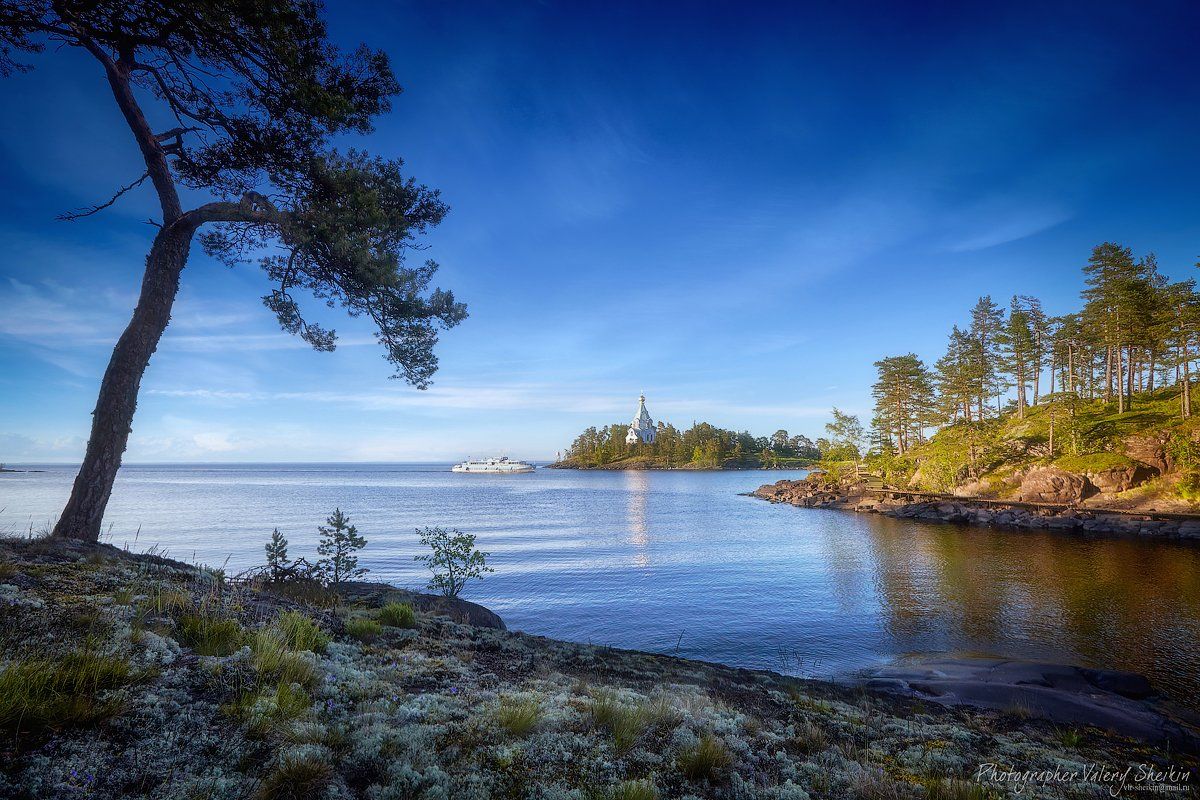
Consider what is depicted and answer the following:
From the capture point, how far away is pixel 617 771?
4680 millimetres

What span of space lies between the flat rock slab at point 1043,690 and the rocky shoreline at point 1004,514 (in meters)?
34.5

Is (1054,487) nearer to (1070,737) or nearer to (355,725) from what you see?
(1070,737)

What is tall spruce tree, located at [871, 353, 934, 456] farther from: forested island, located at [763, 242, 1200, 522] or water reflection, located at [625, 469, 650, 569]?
water reflection, located at [625, 469, 650, 569]

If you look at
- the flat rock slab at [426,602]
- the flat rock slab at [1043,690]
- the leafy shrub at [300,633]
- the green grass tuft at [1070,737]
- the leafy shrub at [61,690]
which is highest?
the leafy shrub at [61,690]

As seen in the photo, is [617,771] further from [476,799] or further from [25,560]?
[25,560]

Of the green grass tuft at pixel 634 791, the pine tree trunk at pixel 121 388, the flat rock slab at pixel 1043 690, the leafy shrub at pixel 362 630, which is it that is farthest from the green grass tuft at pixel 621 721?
the pine tree trunk at pixel 121 388

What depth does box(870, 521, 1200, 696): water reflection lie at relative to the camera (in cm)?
1555

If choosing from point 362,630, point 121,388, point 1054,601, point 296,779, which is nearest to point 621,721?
point 296,779

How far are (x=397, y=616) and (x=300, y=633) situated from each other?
11.3 ft

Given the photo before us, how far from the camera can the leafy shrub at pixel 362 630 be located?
822cm

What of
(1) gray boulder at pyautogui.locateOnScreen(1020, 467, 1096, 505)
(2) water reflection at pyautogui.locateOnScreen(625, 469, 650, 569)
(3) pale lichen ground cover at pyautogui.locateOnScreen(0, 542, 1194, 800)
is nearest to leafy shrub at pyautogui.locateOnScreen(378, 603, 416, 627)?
(3) pale lichen ground cover at pyautogui.locateOnScreen(0, 542, 1194, 800)

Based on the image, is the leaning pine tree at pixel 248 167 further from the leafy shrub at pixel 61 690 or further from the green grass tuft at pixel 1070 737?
the green grass tuft at pixel 1070 737

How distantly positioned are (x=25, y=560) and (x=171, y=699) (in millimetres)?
5399

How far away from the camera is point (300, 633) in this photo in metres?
6.69
